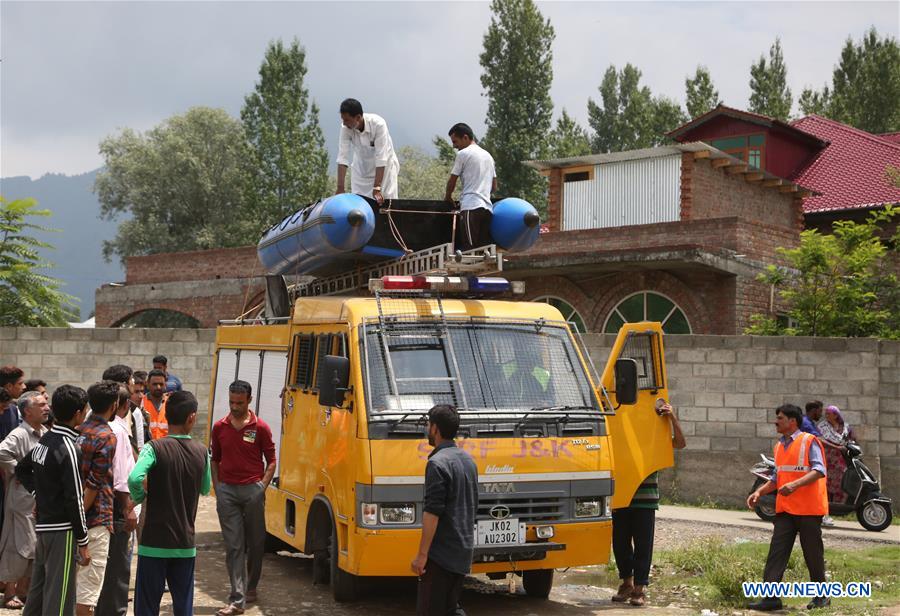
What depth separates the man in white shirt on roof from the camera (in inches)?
431

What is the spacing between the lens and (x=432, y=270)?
984 centimetres

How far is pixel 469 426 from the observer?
28.2ft

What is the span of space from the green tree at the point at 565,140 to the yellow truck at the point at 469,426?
40735 mm

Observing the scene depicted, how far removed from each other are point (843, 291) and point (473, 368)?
12564 mm

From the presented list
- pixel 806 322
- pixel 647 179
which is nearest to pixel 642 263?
pixel 806 322

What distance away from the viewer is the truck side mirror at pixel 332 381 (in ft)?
28.5

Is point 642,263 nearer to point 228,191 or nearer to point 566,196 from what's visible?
point 566,196

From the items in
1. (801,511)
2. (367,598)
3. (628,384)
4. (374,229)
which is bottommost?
(367,598)

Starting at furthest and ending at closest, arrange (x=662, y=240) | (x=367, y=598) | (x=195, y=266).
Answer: (x=195, y=266) < (x=662, y=240) < (x=367, y=598)

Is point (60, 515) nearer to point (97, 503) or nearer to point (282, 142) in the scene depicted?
point (97, 503)

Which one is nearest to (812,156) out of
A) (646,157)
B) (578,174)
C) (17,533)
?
(646,157)

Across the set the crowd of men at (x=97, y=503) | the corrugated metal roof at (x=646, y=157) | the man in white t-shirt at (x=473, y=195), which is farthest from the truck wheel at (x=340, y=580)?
the corrugated metal roof at (x=646, y=157)

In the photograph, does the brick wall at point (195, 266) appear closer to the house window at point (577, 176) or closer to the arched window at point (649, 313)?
the house window at point (577, 176)

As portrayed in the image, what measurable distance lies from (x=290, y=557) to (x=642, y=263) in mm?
13457
